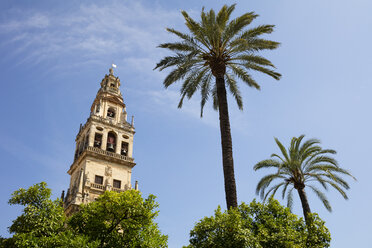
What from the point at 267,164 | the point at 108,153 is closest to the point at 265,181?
the point at 267,164

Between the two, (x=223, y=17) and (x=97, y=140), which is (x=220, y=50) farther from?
(x=97, y=140)

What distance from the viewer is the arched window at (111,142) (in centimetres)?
4363

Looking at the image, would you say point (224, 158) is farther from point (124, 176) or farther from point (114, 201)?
point (124, 176)

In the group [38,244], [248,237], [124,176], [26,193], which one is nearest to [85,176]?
[124,176]

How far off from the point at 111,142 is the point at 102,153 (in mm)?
2727

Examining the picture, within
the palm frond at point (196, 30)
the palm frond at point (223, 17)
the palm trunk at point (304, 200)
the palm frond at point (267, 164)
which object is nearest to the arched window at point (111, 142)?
the palm frond at point (267, 164)

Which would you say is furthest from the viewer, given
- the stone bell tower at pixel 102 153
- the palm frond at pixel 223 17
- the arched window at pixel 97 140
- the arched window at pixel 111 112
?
the arched window at pixel 111 112

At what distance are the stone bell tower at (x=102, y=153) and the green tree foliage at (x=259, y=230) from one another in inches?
994

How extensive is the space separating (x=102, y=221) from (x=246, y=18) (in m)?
14.2

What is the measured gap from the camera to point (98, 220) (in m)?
20.0

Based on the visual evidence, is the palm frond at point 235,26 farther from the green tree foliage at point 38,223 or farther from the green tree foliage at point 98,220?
the green tree foliage at point 38,223

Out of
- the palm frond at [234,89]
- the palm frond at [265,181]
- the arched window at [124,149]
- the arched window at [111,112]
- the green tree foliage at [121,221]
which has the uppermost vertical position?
the arched window at [111,112]

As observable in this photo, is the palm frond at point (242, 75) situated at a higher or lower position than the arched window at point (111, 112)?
lower

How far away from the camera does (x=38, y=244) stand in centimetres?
1745
